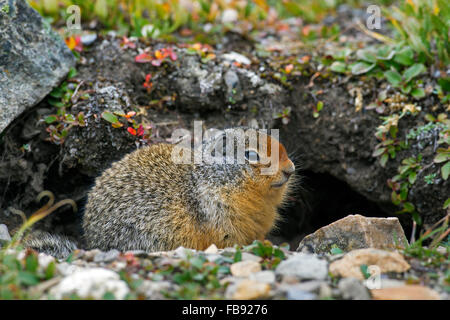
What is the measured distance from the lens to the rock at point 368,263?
4.02m

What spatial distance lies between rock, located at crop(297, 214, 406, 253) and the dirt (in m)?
1.56

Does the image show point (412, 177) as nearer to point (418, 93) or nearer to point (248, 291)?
point (418, 93)

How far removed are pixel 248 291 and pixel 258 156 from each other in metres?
2.38

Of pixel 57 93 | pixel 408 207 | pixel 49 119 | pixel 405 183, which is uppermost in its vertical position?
pixel 57 93

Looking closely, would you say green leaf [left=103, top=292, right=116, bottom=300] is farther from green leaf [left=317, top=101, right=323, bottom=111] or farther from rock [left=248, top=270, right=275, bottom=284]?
green leaf [left=317, top=101, right=323, bottom=111]

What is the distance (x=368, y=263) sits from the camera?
413 cm

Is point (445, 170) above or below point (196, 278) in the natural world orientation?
below

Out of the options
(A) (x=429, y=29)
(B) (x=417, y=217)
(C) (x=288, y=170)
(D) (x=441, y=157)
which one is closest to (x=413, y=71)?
(A) (x=429, y=29)

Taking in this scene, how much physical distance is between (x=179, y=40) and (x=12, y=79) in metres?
2.84

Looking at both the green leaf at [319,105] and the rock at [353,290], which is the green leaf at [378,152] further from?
the rock at [353,290]

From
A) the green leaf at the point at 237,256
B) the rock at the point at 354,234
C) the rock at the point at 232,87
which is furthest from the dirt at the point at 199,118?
the green leaf at the point at 237,256

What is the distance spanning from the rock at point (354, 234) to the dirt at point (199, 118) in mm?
1559

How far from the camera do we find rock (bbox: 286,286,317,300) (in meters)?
3.61
